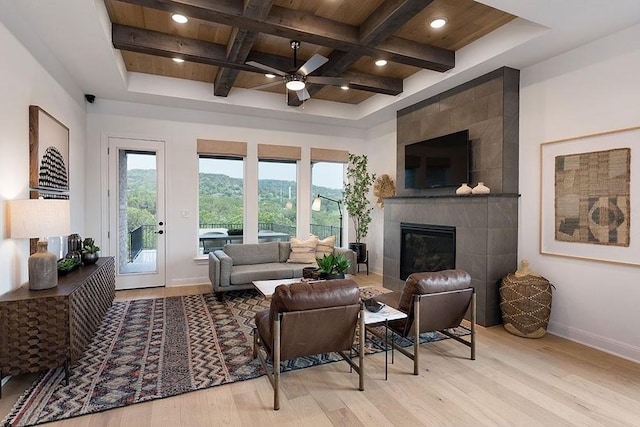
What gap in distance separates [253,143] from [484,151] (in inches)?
149

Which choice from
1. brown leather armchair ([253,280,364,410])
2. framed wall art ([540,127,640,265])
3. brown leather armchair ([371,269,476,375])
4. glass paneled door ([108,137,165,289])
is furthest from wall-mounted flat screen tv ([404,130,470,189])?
glass paneled door ([108,137,165,289])

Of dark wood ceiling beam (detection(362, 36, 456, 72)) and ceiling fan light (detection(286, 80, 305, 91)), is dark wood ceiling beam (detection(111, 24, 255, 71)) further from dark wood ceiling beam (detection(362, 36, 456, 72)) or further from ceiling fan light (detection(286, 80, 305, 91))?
dark wood ceiling beam (detection(362, 36, 456, 72))

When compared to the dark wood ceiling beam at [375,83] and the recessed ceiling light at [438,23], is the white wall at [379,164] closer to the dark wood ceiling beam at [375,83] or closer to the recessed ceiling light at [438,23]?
the dark wood ceiling beam at [375,83]

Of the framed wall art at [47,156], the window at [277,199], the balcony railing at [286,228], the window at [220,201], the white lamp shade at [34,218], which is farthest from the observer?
the window at [277,199]

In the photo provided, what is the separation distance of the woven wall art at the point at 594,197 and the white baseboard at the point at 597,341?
3.03 ft

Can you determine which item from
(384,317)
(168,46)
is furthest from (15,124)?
(384,317)

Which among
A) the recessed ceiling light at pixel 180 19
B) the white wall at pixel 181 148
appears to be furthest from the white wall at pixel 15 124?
the white wall at pixel 181 148

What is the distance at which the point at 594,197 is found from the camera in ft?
10.6

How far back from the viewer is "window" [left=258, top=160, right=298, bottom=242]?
6188 mm

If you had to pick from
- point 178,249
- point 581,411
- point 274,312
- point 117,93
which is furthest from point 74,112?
point 581,411

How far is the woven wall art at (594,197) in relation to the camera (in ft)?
9.99

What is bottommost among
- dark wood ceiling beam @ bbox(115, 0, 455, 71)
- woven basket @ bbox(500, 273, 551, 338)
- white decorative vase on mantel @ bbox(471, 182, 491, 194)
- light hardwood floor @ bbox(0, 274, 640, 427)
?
light hardwood floor @ bbox(0, 274, 640, 427)

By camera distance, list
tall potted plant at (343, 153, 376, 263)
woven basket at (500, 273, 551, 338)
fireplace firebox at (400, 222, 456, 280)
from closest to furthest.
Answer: woven basket at (500, 273, 551, 338)
fireplace firebox at (400, 222, 456, 280)
tall potted plant at (343, 153, 376, 263)

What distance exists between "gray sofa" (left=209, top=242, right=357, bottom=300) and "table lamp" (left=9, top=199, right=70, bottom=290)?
6.83 ft
